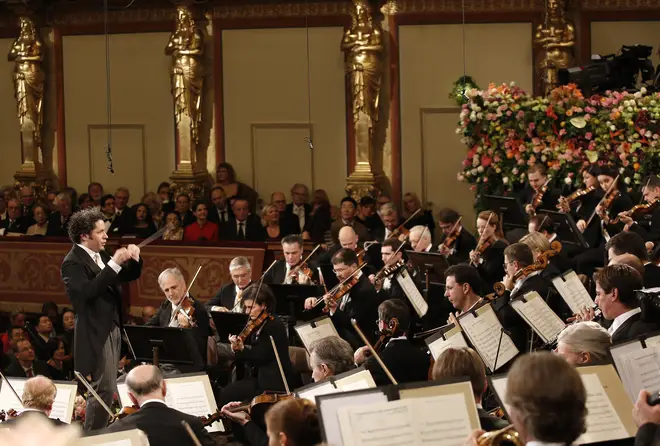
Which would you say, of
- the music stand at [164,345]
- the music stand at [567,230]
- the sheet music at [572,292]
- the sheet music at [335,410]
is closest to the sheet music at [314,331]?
the music stand at [164,345]

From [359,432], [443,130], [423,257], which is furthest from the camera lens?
[443,130]

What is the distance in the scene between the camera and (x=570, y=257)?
9.18 meters

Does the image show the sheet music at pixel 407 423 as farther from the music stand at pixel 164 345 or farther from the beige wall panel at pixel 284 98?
the beige wall panel at pixel 284 98

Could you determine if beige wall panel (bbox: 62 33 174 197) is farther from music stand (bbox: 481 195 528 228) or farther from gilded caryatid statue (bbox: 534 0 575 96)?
music stand (bbox: 481 195 528 228)

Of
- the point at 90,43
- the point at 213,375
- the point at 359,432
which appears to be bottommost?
the point at 213,375

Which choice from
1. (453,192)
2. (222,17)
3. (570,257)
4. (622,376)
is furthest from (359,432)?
(222,17)

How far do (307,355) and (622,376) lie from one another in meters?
3.44

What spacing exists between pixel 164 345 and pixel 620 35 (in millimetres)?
7493

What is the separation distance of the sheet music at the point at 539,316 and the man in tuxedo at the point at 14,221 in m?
8.31

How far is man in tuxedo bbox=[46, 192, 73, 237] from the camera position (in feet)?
42.5

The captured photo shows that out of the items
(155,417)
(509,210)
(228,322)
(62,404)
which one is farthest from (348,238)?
(155,417)

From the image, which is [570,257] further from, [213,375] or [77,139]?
[77,139]

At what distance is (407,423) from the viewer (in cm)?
361

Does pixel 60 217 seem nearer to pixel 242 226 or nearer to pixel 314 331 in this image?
pixel 242 226
